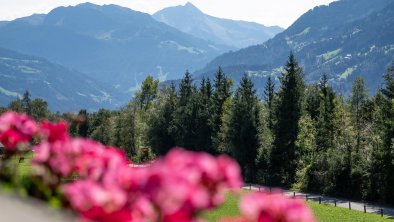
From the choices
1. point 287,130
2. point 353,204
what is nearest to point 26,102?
point 287,130

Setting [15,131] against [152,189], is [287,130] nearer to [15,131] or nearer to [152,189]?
[15,131]

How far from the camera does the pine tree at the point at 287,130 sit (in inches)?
2522

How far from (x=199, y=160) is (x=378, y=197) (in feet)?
175

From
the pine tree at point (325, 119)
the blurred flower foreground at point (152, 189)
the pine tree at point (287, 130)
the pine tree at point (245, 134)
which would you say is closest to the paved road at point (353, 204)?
the pine tree at point (287, 130)

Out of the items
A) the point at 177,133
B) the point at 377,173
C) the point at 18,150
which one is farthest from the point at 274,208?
the point at 177,133

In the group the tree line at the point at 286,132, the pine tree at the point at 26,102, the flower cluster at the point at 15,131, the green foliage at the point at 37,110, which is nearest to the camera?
the flower cluster at the point at 15,131

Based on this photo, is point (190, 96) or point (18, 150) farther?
point (190, 96)

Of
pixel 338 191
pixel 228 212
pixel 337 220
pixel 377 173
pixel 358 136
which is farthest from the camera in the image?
pixel 358 136

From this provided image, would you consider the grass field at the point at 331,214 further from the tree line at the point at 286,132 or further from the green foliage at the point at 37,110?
the green foliage at the point at 37,110

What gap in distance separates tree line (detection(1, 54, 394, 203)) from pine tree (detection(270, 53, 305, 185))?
0.12 metres

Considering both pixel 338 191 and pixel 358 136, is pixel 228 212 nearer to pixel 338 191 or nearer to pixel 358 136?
pixel 338 191

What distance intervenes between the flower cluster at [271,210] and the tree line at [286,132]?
48079mm

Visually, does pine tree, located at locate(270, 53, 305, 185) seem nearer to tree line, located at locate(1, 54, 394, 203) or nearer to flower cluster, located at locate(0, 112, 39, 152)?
tree line, located at locate(1, 54, 394, 203)

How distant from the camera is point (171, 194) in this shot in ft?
7.11
